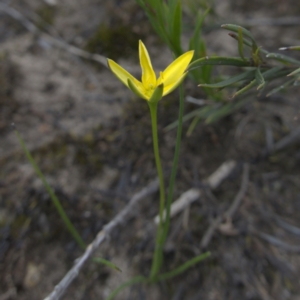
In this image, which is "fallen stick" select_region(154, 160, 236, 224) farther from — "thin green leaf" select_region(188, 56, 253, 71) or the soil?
"thin green leaf" select_region(188, 56, 253, 71)

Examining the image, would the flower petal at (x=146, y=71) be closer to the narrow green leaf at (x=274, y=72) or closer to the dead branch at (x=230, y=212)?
the narrow green leaf at (x=274, y=72)

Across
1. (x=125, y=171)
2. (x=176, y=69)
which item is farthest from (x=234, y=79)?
(x=125, y=171)

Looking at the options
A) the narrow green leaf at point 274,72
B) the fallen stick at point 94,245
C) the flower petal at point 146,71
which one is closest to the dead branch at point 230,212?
the fallen stick at point 94,245

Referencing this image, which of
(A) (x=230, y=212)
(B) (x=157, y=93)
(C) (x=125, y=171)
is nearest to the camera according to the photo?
(B) (x=157, y=93)

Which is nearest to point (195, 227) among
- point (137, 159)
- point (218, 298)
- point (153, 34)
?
point (218, 298)

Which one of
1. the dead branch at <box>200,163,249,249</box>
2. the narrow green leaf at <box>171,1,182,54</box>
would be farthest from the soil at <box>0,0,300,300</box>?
the narrow green leaf at <box>171,1,182,54</box>

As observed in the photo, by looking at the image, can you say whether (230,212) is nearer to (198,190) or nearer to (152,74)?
(198,190)
